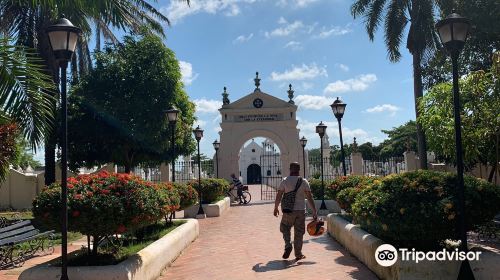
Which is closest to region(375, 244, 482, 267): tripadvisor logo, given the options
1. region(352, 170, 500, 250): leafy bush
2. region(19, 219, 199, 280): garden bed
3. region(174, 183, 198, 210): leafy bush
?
region(352, 170, 500, 250): leafy bush

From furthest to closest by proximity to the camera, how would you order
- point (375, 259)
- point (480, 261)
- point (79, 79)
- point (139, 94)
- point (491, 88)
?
point (79, 79)
point (139, 94)
point (491, 88)
point (375, 259)
point (480, 261)

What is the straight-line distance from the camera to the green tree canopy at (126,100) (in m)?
19.1

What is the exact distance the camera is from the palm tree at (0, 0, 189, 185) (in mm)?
9719

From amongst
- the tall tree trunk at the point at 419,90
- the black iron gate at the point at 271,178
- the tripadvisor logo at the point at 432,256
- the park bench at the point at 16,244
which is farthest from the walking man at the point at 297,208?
the black iron gate at the point at 271,178

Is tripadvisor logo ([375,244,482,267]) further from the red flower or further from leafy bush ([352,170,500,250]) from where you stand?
the red flower

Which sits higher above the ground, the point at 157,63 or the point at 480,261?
the point at 157,63

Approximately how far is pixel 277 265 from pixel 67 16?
7422mm

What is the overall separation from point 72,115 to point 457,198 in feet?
55.5

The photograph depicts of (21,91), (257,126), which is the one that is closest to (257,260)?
(21,91)

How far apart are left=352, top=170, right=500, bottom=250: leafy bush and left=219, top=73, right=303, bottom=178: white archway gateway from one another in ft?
73.5

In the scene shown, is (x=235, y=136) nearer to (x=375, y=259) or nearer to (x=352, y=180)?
(x=352, y=180)

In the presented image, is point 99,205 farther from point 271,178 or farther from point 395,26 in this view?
point 271,178

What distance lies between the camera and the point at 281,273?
292 inches

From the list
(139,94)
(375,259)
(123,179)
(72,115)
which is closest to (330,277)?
(375,259)
